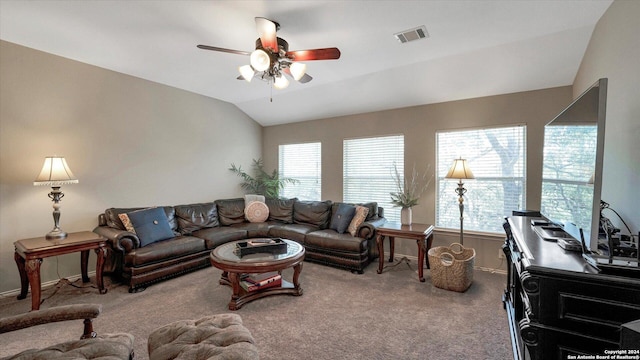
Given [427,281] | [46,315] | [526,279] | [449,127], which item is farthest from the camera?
[449,127]

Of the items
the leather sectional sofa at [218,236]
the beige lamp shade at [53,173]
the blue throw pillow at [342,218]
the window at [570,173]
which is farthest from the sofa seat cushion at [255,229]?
the window at [570,173]

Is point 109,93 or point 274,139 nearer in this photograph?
point 109,93

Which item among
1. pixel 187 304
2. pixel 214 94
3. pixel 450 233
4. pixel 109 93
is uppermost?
pixel 214 94

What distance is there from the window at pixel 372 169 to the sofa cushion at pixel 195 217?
244 centimetres

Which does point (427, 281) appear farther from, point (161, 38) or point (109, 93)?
point (109, 93)

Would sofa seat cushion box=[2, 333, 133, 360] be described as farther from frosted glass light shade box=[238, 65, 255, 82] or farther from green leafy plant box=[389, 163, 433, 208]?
green leafy plant box=[389, 163, 433, 208]

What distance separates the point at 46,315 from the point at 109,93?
347 centimetres

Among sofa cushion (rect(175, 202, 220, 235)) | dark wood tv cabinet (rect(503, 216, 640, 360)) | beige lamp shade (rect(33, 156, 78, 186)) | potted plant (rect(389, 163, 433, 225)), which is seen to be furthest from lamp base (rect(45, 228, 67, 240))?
dark wood tv cabinet (rect(503, 216, 640, 360))

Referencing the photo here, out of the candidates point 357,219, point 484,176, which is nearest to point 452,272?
point 357,219

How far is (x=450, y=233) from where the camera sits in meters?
4.23

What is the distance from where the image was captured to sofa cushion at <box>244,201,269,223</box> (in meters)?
5.08

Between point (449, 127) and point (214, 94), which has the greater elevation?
point (214, 94)

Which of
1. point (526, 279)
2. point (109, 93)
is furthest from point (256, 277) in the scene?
point (109, 93)

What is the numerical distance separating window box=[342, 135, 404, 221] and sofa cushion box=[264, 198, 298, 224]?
108 cm
